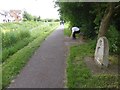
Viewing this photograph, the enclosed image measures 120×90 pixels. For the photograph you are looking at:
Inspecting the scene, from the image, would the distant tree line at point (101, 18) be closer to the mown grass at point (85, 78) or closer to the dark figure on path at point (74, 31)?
the dark figure on path at point (74, 31)

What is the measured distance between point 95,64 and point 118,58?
1.79 meters

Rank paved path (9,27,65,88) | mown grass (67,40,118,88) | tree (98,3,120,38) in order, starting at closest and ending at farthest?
mown grass (67,40,118,88) < paved path (9,27,65,88) < tree (98,3,120,38)

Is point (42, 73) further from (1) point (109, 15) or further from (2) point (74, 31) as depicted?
(2) point (74, 31)

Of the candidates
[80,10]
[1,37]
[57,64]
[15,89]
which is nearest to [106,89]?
[15,89]

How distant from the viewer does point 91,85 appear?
9.12 meters

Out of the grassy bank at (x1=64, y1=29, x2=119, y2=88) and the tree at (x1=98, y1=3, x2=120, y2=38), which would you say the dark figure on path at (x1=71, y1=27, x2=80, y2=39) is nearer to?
the tree at (x1=98, y1=3, x2=120, y2=38)

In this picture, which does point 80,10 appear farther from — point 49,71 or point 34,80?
point 34,80

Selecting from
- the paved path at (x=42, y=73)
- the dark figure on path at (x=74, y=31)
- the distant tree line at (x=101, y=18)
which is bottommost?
the paved path at (x=42, y=73)

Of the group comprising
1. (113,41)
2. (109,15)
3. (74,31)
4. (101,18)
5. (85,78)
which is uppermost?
(109,15)

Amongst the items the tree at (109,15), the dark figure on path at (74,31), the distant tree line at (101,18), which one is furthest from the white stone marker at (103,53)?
the dark figure on path at (74,31)

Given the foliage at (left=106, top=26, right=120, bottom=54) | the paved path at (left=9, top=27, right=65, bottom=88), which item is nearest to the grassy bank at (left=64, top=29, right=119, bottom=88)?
the paved path at (left=9, top=27, right=65, bottom=88)

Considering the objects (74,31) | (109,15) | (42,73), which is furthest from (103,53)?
(74,31)

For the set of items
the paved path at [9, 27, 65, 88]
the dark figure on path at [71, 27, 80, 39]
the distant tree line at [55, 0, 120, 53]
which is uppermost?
the distant tree line at [55, 0, 120, 53]

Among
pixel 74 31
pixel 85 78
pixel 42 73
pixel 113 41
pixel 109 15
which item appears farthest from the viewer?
pixel 74 31
